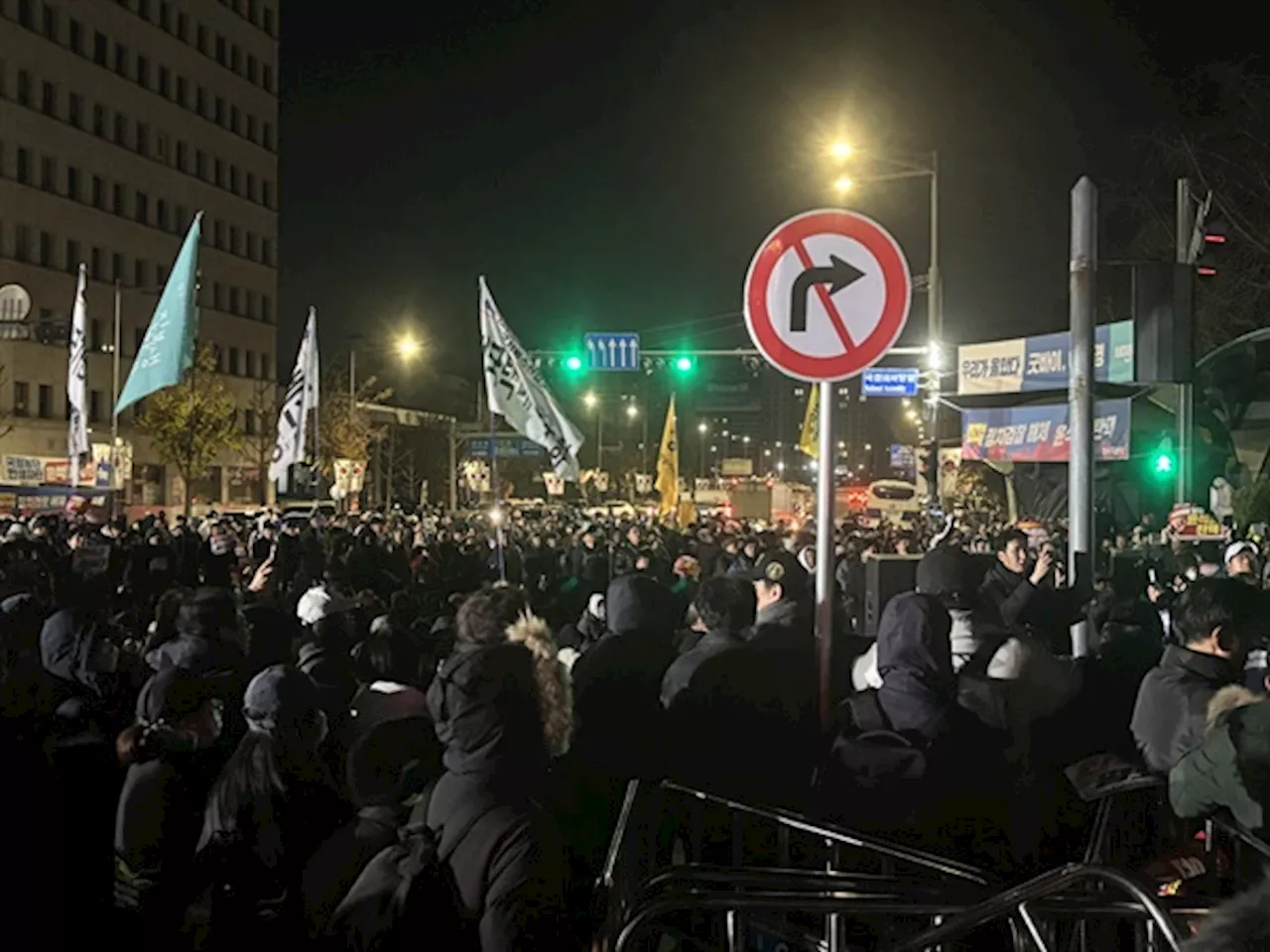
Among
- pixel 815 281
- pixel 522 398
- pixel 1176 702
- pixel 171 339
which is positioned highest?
pixel 171 339

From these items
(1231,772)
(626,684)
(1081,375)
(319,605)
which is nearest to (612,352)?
(1081,375)

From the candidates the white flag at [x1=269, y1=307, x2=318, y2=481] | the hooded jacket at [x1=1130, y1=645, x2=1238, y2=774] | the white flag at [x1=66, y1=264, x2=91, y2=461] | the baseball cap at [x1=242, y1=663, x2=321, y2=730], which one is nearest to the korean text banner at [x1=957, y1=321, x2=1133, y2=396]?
the white flag at [x1=269, y1=307, x2=318, y2=481]

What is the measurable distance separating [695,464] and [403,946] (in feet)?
456

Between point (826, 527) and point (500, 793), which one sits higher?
point (826, 527)

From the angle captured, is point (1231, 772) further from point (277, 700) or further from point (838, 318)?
point (277, 700)

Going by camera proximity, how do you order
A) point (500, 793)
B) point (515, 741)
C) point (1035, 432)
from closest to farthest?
point (500, 793) → point (515, 741) → point (1035, 432)

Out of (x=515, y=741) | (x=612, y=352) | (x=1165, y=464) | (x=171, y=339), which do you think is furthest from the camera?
(x=612, y=352)

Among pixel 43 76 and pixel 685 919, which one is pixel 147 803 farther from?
pixel 43 76

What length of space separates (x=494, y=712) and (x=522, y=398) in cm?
941

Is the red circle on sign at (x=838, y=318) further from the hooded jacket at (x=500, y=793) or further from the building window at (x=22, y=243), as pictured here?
the building window at (x=22, y=243)

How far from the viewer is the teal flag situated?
15.0 meters

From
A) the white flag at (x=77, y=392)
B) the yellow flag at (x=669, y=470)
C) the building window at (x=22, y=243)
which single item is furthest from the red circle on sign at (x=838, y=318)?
the building window at (x=22, y=243)

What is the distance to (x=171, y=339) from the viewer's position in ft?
50.6

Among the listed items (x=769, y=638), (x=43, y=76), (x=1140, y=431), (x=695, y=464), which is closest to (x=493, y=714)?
(x=769, y=638)
